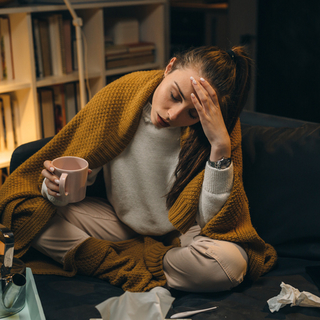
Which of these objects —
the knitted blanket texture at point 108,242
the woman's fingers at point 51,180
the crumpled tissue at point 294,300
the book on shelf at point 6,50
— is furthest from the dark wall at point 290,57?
the woman's fingers at point 51,180

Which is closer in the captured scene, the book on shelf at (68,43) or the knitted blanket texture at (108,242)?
the knitted blanket texture at (108,242)

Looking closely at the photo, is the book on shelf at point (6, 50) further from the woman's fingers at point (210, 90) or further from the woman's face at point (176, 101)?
the woman's fingers at point (210, 90)

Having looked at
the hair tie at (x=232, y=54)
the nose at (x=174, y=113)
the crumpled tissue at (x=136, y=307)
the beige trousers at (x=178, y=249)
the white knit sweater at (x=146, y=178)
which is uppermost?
the hair tie at (x=232, y=54)

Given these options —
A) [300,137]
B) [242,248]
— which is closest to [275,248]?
[242,248]

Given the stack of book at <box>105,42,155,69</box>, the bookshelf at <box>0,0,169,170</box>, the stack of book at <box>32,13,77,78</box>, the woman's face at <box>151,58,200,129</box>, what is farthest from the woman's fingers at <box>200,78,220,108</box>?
the stack of book at <box>105,42,155,69</box>

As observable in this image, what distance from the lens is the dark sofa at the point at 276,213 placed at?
1.11 meters

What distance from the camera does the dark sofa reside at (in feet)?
3.66

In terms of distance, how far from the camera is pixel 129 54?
2.30 m

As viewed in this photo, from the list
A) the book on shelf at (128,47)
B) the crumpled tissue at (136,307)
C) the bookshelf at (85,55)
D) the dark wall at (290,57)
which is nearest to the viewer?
the crumpled tissue at (136,307)

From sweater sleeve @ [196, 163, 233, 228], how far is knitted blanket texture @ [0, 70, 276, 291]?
0.06ft

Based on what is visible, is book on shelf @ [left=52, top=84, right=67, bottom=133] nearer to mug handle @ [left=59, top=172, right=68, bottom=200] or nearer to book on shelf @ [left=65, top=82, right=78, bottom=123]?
book on shelf @ [left=65, top=82, right=78, bottom=123]

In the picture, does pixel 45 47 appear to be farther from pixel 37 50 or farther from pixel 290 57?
pixel 290 57

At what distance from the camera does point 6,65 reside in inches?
76.4

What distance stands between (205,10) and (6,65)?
233 centimetres
